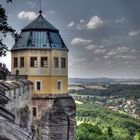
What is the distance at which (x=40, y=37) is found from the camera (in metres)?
35.5

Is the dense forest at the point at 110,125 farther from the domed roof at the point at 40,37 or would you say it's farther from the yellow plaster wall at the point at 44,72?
the domed roof at the point at 40,37

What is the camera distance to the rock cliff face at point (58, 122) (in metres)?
32.3

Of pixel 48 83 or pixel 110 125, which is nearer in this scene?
pixel 48 83

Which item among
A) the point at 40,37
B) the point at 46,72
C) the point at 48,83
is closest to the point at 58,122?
the point at 48,83

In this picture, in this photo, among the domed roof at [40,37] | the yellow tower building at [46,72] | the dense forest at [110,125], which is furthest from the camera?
the dense forest at [110,125]

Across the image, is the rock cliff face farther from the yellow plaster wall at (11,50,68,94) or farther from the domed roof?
the domed roof

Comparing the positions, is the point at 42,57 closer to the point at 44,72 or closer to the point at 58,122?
the point at 44,72

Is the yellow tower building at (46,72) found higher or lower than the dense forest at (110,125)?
higher

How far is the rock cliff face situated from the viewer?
32281 mm

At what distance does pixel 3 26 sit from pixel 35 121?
2209 centimetres

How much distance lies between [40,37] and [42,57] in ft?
5.66

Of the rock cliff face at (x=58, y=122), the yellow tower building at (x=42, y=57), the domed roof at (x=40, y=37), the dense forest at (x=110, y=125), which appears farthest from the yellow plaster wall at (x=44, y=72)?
the dense forest at (x=110, y=125)

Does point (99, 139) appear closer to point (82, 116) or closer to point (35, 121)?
point (35, 121)

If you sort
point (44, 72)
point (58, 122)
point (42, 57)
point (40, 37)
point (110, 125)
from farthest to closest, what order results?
point (110, 125), point (40, 37), point (44, 72), point (42, 57), point (58, 122)
